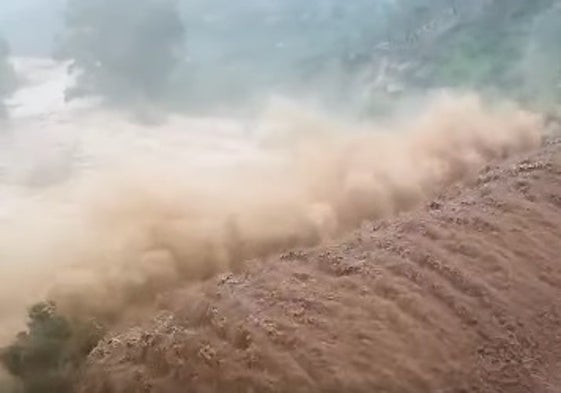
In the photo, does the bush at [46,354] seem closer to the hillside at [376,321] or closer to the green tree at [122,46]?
the hillside at [376,321]

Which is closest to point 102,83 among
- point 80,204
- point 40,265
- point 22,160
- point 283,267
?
point 22,160

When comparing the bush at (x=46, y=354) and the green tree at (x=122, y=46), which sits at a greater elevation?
the green tree at (x=122, y=46)

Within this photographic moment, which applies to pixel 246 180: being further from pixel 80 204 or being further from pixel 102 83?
pixel 102 83

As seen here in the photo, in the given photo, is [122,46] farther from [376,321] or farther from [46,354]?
[376,321]

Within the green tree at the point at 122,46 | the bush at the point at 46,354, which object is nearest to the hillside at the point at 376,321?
the bush at the point at 46,354

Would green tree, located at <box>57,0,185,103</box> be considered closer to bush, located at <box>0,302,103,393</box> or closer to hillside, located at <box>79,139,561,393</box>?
bush, located at <box>0,302,103,393</box>

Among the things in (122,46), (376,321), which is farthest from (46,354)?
(122,46)
